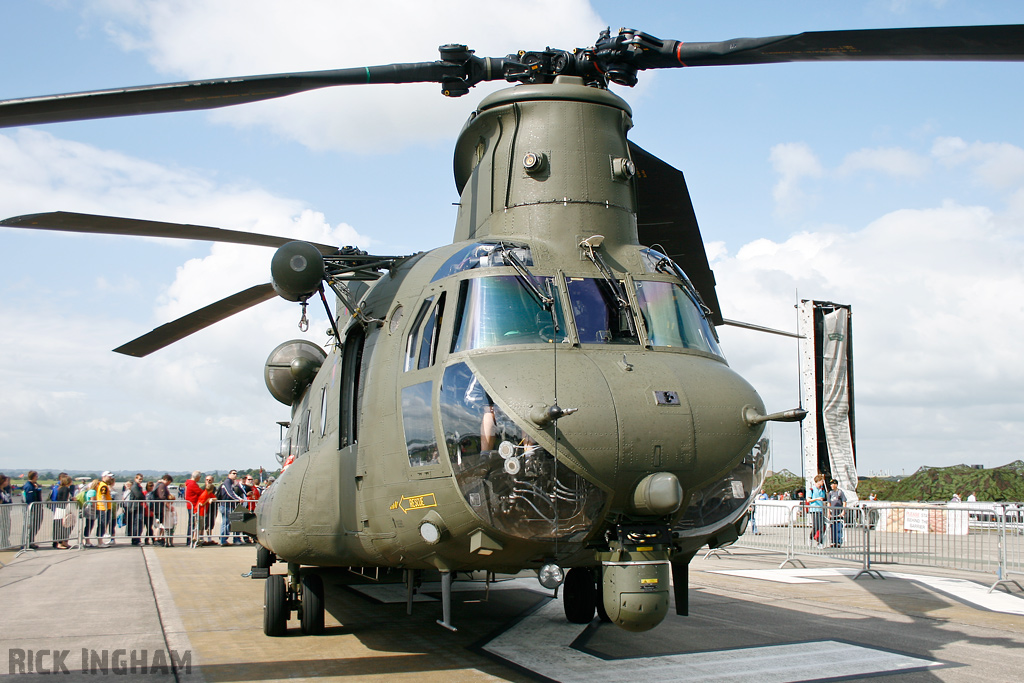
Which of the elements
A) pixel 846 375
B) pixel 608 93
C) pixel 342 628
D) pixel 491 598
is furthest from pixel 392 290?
pixel 846 375

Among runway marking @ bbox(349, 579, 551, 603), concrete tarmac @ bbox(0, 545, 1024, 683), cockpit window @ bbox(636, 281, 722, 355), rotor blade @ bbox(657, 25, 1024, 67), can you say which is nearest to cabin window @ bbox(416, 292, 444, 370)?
cockpit window @ bbox(636, 281, 722, 355)

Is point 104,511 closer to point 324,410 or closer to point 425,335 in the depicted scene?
point 324,410

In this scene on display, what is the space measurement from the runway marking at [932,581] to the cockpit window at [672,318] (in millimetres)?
6222

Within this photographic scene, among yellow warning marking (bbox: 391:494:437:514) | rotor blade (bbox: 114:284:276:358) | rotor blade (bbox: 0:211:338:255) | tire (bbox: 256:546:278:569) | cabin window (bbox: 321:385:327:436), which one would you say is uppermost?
rotor blade (bbox: 0:211:338:255)

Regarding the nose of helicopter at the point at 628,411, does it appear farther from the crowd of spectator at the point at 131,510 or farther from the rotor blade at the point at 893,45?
the crowd of spectator at the point at 131,510

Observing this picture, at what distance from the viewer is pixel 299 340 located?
1077 centimetres

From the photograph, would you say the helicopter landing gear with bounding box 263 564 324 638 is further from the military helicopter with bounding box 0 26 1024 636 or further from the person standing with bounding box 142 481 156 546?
the person standing with bounding box 142 481 156 546

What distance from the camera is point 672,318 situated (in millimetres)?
6344

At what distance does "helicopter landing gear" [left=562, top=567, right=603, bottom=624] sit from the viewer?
8.33m

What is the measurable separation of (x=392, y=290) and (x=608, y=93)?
2.59 m

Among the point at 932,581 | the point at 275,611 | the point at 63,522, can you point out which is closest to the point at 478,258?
the point at 275,611

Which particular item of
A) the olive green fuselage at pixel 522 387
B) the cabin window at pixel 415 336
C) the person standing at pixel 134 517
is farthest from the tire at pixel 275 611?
the person standing at pixel 134 517

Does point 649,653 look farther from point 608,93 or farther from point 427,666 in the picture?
point 608,93

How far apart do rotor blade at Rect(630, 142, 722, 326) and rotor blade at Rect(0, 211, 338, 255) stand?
141 inches
